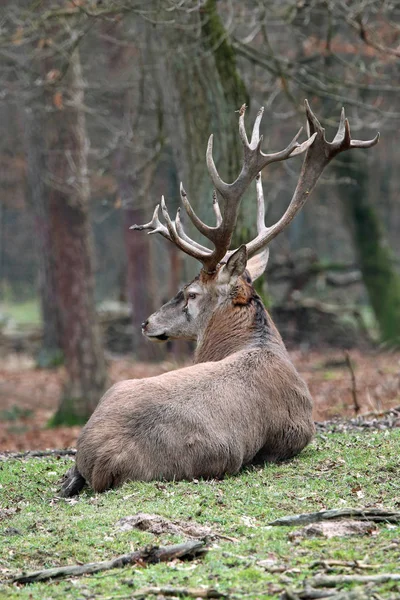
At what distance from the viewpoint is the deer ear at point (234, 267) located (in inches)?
331

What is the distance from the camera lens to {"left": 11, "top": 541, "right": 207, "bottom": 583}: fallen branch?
5199 millimetres

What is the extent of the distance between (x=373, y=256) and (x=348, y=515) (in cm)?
1567

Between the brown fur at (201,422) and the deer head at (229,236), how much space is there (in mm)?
770

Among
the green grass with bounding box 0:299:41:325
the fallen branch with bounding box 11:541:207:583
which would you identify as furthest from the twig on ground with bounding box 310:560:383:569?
the green grass with bounding box 0:299:41:325

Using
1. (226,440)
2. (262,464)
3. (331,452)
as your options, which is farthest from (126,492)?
(331,452)

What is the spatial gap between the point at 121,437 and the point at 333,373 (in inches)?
401

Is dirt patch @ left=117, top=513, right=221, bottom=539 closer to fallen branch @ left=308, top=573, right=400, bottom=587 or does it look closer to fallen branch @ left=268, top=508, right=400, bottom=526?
fallen branch @ left=268, top=508, right=400, bottom=526

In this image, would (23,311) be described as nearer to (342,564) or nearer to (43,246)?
(43,246)

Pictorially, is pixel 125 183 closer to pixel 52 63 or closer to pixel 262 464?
pixel 52 63

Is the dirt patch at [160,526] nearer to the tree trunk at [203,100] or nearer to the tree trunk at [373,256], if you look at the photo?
the tree trunk at [203,100]

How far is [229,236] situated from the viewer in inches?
336

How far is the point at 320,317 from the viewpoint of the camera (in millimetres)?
22281

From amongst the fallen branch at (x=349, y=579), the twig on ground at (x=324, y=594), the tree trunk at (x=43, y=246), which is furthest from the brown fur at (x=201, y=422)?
the tree trunk at (x=43, y=246)

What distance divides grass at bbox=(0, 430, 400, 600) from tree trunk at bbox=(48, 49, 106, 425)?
6.93 meters
